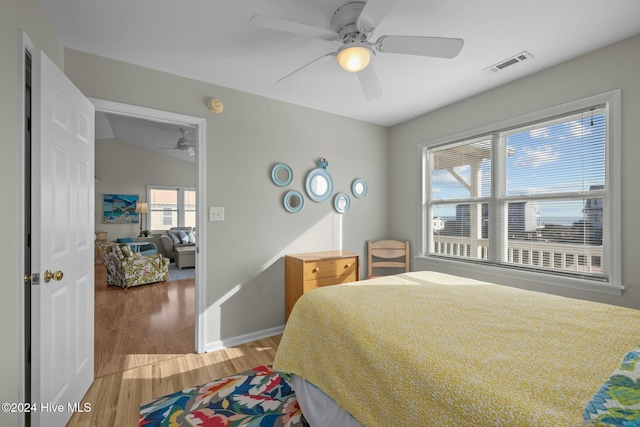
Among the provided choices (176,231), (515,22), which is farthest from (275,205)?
(176,231)

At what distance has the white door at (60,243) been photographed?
144 centimetres

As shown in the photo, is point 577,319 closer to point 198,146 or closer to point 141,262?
point 198,146

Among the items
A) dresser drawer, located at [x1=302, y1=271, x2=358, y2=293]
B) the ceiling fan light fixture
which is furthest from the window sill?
the ceiling fan light fixture

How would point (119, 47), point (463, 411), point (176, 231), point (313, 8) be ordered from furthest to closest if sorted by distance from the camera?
point (176, 231) < point (119, 47) < point (313, 8) < point (463, 411)

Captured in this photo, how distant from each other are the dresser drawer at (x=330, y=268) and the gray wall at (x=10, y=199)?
6.46 feet

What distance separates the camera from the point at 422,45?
1.67 metres

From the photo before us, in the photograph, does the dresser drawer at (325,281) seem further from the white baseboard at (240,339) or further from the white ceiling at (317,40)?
the white ceiling at (317,40)

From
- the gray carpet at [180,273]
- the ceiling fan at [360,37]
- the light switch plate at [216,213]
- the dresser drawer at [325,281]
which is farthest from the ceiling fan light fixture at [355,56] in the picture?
the gray carpet at [180,273]

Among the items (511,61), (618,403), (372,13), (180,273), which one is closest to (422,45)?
(372,13)

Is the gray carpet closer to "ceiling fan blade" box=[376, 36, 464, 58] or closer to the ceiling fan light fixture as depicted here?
the ceiling fan light fixture

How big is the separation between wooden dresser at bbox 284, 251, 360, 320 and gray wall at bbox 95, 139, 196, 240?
6.46 meters

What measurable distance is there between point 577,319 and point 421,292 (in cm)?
75

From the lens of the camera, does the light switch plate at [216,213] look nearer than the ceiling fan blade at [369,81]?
No

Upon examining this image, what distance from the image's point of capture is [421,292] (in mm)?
1856
